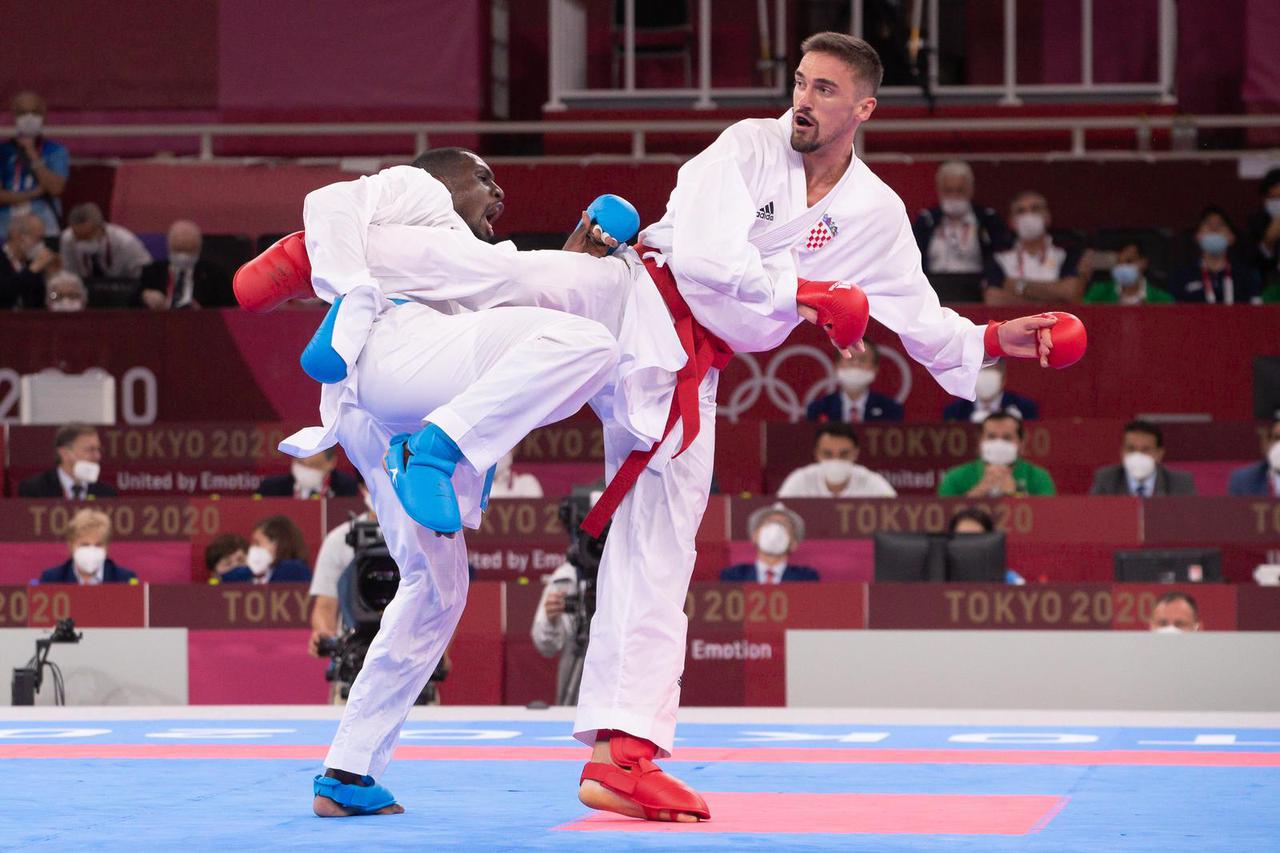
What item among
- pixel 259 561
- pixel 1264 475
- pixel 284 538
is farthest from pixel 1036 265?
pixel 259 561

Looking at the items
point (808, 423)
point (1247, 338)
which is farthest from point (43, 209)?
point (1247, 338)

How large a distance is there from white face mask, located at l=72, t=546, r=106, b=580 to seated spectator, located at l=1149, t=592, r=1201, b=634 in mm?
4783

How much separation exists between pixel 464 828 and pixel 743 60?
1154 cm

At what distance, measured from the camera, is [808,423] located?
9.70 m

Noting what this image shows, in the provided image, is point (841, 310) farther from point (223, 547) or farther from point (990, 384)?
point (990, 384)

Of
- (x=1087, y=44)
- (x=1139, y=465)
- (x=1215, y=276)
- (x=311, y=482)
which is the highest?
(x=1087, y=44)

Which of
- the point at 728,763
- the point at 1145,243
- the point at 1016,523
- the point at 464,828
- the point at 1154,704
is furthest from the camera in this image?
the point at 1145,243

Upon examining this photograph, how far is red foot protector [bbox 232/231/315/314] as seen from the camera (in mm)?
3758

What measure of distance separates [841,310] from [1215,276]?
25.6ft

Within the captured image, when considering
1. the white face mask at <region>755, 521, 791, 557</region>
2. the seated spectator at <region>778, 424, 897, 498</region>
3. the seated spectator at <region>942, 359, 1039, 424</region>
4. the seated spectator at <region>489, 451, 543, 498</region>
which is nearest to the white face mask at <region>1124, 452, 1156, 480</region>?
the seated spectator at <region>942, 359, 1039, 424</region>

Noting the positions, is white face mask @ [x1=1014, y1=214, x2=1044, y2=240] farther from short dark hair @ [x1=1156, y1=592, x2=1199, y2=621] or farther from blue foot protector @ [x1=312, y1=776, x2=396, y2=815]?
blue foot protector @ [x1=312, y1=776, x2=396, y2=815]

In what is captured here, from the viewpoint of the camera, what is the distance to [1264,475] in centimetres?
912

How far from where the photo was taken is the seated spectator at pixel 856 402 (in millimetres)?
9992

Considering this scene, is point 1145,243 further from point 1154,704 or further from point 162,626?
point 162,626
